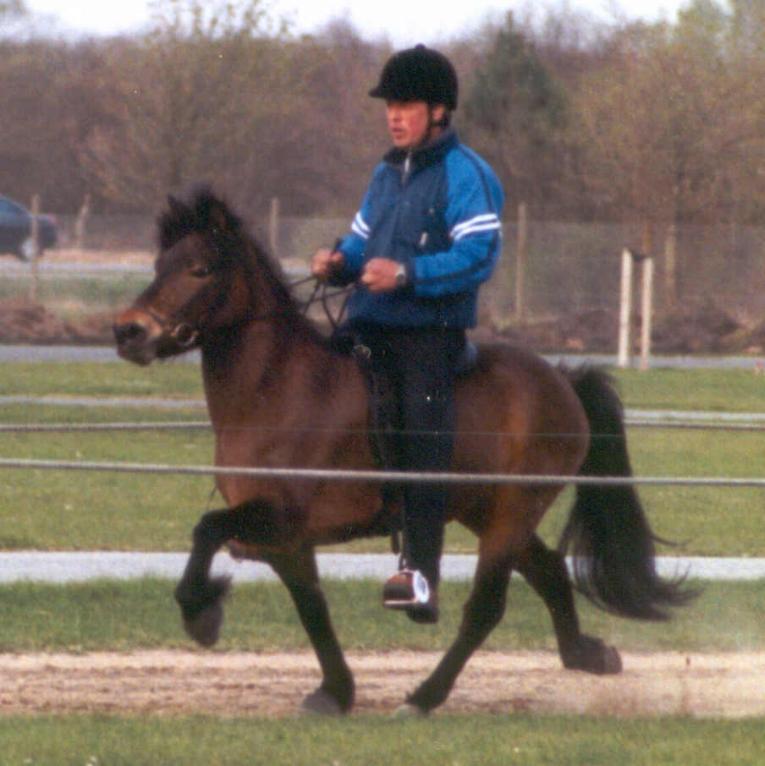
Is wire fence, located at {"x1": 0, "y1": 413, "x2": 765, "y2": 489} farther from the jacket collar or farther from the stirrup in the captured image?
the jacket collar

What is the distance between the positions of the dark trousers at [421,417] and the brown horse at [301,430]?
0.34ft

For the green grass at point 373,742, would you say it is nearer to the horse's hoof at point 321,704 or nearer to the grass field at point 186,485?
the horse's hoof at point 321,704

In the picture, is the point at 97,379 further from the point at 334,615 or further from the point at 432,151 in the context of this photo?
the point at 432,151

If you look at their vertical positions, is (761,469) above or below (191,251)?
below

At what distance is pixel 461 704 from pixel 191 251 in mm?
1984

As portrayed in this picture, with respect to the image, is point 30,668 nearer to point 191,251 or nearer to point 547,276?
point 191,251

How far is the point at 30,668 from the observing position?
23.7 ft

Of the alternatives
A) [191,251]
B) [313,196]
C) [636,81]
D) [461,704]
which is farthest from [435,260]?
[313,196]

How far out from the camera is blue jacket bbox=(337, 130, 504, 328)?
6238mm

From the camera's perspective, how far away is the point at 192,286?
246 inches

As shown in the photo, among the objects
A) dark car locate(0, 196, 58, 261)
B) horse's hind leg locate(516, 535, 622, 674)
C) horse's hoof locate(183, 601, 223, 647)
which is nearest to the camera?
horse's hoof locate(183, 601, 223, 647)

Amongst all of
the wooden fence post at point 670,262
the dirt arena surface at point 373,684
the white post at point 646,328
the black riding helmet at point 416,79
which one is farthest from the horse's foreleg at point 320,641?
the wooden fence post at point 670,262

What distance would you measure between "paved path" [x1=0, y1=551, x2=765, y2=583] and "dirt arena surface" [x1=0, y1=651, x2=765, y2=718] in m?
1.01

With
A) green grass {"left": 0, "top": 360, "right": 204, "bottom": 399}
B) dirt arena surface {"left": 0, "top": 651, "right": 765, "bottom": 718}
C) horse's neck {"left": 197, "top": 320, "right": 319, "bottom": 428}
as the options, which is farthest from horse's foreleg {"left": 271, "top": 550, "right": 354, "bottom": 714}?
green grass {"left": 0, "top": 360, "right": 204, "bottom": 399}
